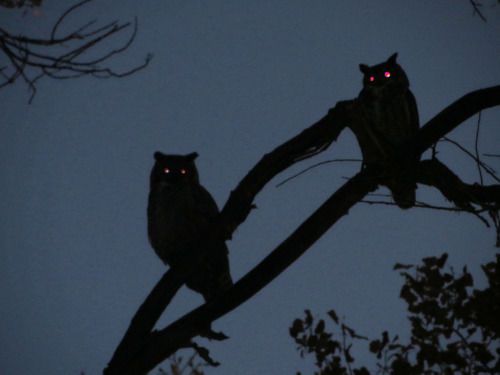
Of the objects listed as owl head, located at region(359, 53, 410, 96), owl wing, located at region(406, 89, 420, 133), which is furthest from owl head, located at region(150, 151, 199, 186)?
owl wing, located at region(406, 89, 420, 133)

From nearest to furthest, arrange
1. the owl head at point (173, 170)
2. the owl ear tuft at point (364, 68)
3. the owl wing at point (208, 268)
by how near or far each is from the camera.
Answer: the owl wing at point (208, 268)
the owl head at point (173, 170)
the owl ear tuft at point (364, 68)

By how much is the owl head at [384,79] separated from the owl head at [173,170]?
198 centimetres

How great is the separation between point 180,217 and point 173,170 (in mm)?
558

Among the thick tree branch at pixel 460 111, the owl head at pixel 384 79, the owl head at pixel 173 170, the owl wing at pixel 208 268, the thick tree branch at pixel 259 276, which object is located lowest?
the thick tree branch at pixel 259 276

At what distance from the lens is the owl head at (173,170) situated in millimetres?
4941

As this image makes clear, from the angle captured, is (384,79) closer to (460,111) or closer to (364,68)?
(364,68)

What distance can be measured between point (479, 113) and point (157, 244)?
11.6 feet

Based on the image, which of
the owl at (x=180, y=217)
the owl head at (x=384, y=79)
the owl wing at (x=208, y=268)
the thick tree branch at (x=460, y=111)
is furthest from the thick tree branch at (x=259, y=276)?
the owl head at (x=384, y=79)

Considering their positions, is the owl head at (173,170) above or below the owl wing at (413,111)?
below

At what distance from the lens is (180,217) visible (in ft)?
15.4

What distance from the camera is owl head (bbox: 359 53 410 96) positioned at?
4.97 m

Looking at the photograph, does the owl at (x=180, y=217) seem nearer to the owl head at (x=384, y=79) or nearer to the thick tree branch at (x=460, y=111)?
the owl head at (x=384, y=79)

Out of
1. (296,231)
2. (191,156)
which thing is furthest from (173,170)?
(296,231)

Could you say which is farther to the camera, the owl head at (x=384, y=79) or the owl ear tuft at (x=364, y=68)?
the owl ear tuft at (x=364, y=68)
